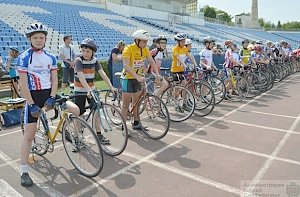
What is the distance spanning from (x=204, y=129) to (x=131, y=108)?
61.1 inches

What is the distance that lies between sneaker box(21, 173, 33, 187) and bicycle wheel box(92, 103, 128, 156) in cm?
126

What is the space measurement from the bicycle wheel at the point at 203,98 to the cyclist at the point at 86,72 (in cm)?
310

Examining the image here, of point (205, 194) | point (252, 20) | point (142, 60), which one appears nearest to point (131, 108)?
point (142, 60)

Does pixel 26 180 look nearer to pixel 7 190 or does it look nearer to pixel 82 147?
pixel 7 190

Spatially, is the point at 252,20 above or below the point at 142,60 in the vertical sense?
above

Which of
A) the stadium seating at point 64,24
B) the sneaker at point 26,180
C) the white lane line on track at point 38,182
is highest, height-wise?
the stadium seating at point 64,24

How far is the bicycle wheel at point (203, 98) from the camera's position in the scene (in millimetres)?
7145

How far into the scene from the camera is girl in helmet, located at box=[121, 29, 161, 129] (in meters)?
5.21

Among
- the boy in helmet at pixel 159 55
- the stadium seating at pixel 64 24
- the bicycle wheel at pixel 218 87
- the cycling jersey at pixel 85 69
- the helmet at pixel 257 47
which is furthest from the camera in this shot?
the stadium seating at pixel 64 24

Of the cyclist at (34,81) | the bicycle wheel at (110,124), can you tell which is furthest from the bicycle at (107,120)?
the cyclist at (34,81)

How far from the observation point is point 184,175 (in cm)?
393

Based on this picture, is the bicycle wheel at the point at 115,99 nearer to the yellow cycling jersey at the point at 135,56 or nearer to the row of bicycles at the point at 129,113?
the row of bicycles at the point at 129,113

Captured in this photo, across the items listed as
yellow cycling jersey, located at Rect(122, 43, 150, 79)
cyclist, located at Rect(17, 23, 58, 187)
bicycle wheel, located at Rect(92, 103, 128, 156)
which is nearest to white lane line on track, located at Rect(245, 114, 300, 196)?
bicycle wheel, located at Rect(92, 103, 128, 156)

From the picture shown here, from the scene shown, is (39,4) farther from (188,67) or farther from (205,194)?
(205,194)
